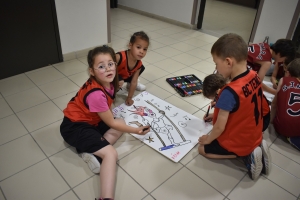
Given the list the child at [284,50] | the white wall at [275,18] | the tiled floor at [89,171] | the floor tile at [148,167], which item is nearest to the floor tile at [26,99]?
the tiled floor at [89,171]

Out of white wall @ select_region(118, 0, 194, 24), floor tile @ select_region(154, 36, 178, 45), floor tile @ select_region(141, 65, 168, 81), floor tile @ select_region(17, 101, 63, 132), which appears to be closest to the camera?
floor tile @ select_region(17, 101, 63, 132)

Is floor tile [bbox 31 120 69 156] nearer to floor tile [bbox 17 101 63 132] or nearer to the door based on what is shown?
floor tile [bbox 17 101 63 132]

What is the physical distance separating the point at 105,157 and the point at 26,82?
1.35m

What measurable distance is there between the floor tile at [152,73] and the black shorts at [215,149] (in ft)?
3.52

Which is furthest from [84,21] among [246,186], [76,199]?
[246,186]

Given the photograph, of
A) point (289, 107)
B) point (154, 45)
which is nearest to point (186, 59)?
point (154, 45)

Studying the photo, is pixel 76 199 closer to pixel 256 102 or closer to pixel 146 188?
pixel 146 188

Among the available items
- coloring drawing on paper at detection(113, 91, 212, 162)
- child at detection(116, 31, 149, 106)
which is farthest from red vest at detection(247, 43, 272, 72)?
child at detection(116, 31, 149, 106)

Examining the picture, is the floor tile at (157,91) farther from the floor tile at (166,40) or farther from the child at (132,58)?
the floor tile at (166,40)

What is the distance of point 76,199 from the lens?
1.20m

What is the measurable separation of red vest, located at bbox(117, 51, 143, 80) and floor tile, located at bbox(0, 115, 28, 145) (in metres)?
0.81

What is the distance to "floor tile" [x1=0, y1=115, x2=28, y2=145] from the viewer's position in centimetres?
155

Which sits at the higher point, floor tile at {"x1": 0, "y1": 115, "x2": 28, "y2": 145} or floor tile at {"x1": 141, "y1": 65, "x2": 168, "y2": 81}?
floor tile at {"x1": 141, "y1": 65, "x2": 168, "y2": 81}

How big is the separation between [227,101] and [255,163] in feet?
1.39
